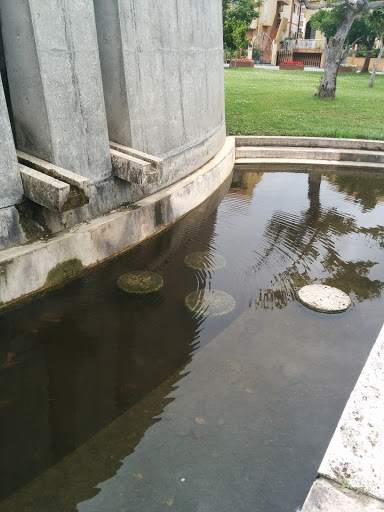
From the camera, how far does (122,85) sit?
19.1ft

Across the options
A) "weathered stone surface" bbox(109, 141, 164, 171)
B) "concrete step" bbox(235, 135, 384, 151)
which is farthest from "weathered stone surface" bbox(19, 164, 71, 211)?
"concrete step" bbox(235, 135, 384, 151)

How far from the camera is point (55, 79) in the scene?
479 centimetres

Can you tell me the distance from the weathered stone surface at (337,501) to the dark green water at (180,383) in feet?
0.98

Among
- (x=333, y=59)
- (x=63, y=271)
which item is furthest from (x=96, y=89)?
(x=333, y=59)

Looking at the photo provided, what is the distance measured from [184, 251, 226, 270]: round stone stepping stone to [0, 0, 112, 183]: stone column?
1.78m

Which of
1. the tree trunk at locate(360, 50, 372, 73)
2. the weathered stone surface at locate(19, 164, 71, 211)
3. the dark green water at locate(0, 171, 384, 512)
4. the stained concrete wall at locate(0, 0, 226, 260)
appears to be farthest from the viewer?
the tree trunk at locate(360, 50, 372, 73)

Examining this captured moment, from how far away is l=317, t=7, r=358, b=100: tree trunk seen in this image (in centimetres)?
1729

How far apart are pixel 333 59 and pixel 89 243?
16.0m

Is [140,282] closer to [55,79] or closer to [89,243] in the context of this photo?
[89,243]

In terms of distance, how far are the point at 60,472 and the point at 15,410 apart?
0.76 metres

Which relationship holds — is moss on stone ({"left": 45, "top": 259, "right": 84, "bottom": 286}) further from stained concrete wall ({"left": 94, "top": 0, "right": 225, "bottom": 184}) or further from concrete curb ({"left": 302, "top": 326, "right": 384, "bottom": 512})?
concrete curb ({"left": 302, "top": 326, "right": 384, "bottom": 512})

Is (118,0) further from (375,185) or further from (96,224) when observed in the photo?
(375,185)

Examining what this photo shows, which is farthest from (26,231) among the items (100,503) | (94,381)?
(100,503)

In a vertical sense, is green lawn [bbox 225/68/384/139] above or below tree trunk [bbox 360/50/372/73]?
below
